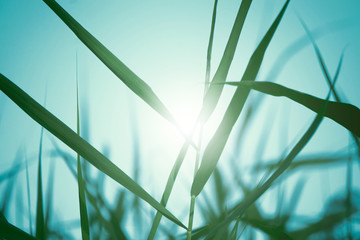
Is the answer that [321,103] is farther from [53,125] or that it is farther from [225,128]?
[53,125]

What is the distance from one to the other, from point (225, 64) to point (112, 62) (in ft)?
0.35

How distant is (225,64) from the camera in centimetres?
25

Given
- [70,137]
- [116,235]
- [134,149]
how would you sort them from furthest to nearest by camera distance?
[134,149], [116,235], [70,137]

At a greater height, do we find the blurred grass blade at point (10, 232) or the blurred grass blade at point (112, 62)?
the blurred grass blade at point (112, 62)

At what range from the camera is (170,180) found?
0.28 metres

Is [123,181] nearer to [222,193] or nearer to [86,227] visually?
[86,227]

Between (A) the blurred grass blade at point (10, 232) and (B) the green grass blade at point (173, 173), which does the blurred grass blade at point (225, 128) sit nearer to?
(B) the green grass blade at point (173, 173)

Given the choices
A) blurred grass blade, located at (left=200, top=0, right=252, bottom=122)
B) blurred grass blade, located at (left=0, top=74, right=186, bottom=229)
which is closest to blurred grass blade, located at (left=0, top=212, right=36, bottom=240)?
blurred grass blade, located at (left=0, top=74, right=186, bottom=229)

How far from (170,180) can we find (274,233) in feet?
0.38

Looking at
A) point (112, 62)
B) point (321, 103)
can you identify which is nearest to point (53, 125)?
point (112, 62)

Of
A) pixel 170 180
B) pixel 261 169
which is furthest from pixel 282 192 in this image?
pixel 170 180

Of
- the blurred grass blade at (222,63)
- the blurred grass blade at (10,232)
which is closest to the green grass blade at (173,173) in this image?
the blurred grass blade at (222,63)

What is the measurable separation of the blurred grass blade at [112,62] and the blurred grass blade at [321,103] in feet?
0.26

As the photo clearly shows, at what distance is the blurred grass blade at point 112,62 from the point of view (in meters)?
0.23
